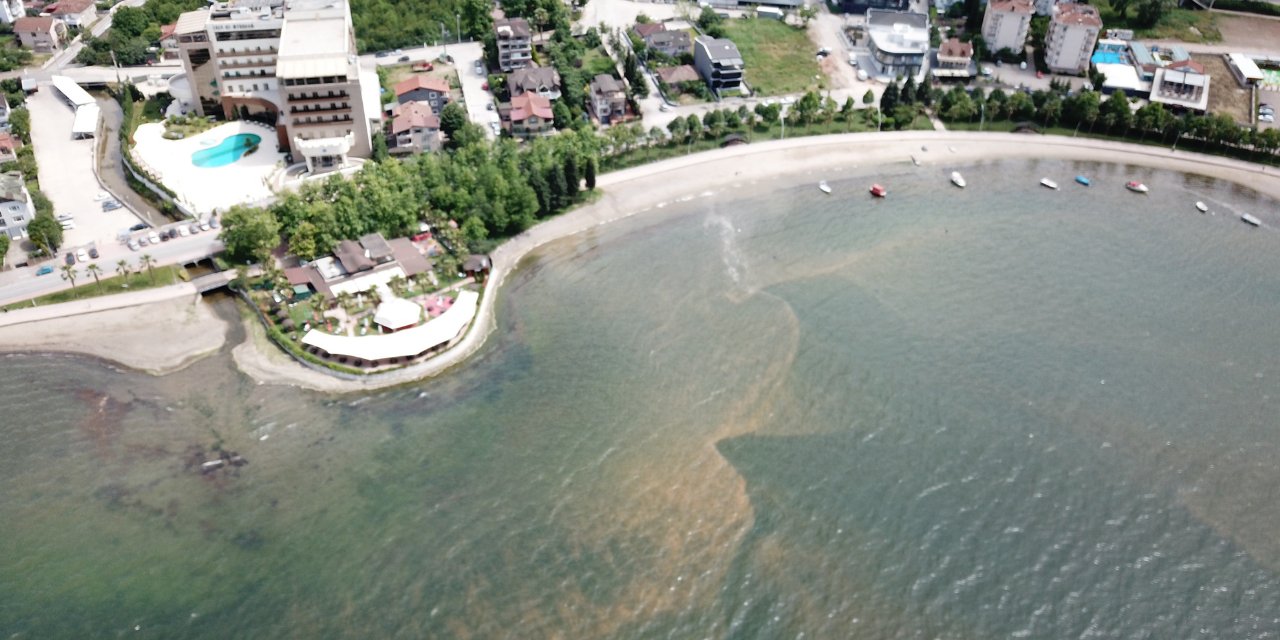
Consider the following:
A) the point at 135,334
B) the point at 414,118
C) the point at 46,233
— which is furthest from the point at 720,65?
the point at 46,233

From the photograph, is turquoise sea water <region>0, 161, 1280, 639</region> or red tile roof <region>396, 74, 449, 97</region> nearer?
turquoise sea water <region>0, 161, 1280, 639</region>

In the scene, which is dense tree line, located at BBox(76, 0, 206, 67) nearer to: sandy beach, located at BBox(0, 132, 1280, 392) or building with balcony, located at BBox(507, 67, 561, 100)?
building with balcony, located at BBox(507, 67, 561, 100)

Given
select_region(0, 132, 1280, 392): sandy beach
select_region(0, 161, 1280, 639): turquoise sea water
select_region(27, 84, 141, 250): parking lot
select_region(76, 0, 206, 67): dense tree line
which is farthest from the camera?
select_region(76, 0, 206, 67): dense tree line

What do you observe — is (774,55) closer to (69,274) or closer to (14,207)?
(69,274)

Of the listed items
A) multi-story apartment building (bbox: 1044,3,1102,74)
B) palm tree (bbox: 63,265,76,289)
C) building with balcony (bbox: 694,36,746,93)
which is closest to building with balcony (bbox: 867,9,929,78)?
multi-story apartment building (bbox: 1044,3,1102,74)

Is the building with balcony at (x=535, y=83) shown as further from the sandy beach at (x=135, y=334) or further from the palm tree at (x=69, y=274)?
the palm tree at (x=69, y=274)

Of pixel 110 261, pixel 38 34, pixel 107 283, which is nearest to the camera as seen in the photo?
pixel 107 283

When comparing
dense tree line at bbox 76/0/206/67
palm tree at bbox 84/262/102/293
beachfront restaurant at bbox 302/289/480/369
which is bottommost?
beachfront restaurant at bbox 302/289/480/369
